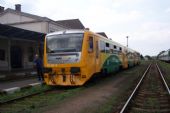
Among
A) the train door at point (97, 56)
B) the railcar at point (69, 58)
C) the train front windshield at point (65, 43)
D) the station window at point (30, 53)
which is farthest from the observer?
the station window at point (30, 53)

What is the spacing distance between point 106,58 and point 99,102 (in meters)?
9.36

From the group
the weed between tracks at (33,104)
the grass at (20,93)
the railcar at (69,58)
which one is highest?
the railcar at (69,58)

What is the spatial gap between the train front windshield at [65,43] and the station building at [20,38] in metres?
5.37

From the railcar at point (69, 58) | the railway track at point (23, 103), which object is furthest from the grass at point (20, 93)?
the railcar at point (69, 58)

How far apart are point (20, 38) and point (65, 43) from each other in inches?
527

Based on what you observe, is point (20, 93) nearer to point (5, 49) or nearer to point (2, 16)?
point (5, 49)

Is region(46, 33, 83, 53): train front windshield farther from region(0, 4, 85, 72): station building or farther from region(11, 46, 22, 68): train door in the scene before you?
region(11, 46, 22, 68): train door

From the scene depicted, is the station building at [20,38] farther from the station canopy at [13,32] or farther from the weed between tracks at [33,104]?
the weed between tracks at [33,104]

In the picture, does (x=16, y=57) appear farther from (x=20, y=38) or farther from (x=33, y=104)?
(x=33, y=104)

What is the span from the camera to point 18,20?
44094mm

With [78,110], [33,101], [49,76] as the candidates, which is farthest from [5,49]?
[78,110]

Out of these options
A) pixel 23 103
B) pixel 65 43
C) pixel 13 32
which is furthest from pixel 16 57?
pixel 23 103

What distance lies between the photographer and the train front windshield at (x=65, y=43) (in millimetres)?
15839

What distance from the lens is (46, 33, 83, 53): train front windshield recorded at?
624 inches
